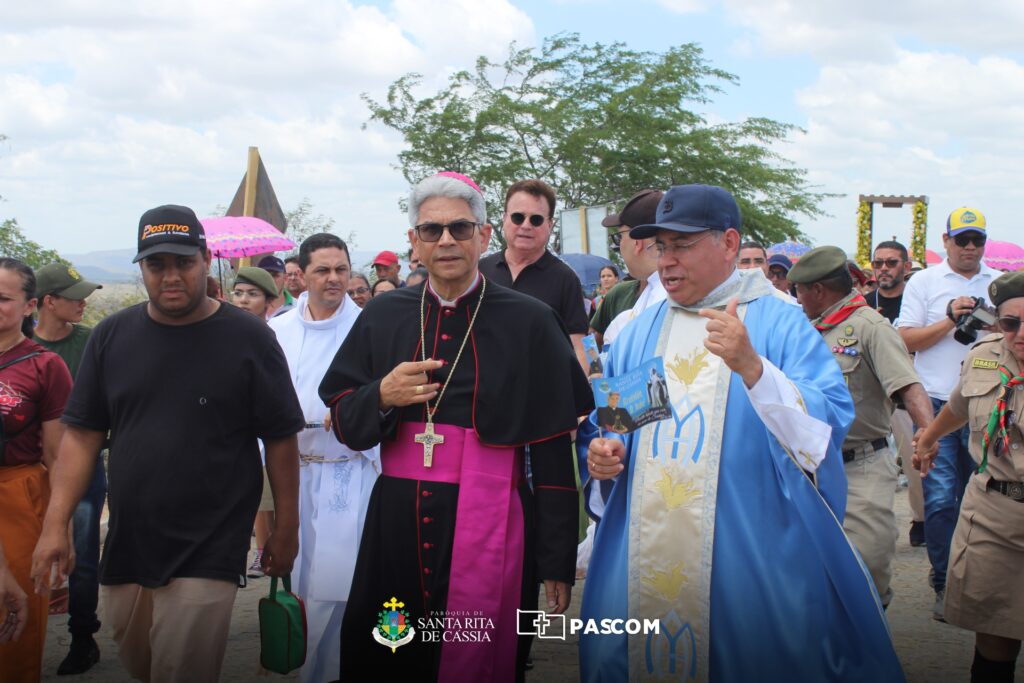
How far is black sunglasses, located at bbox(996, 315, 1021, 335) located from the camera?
15.9 feet

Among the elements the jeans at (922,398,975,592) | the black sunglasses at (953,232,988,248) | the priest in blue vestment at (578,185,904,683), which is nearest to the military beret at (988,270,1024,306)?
the priest in blue vestment at (578,185,904,683)

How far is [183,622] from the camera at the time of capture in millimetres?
4016

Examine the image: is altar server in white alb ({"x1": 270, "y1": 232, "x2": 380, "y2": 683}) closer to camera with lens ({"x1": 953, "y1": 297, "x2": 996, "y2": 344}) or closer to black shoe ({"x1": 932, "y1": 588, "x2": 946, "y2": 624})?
black shoe ({"x1": 932, "y1": 588, "x2": 946, "y2": 624})

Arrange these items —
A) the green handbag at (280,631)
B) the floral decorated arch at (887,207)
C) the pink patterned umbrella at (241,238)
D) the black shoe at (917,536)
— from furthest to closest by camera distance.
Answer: the floral decorated arch at (887,207) → the pink patterned umbrella at (241,238) → the black shoe at (917,536) → the green handbag at (280,631)

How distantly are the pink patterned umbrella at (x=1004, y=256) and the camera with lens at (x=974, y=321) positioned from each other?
4986 millimetres

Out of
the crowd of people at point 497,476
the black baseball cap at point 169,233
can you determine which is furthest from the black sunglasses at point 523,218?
the black baseball cap at point 169,233

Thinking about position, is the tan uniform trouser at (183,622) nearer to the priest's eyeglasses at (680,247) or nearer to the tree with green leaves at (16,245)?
the priest's eyeglasses at (680,247)

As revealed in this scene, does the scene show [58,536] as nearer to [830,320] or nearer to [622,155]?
[830,320]

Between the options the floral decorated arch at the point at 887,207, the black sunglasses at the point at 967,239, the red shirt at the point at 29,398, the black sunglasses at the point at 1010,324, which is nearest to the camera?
the black sunglasses at the point at 1010,324

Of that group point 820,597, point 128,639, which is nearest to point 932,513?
point 820,597

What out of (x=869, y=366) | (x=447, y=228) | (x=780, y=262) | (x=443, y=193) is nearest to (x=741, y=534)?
(x=447, y=228)

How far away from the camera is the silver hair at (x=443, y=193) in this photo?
13.2ft

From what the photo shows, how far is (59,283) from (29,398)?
4.86ft

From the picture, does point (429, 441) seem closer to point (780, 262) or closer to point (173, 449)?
point (173, 449)
